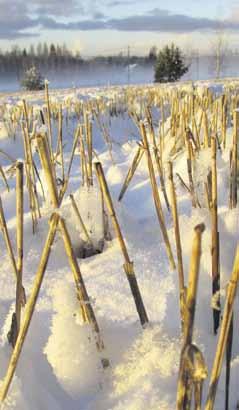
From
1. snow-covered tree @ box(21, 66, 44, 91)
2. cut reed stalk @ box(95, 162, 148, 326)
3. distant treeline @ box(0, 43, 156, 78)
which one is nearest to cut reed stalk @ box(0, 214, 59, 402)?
cut reed stalk @ box(95, 162, 148, 326)

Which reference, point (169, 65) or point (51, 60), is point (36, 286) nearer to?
point (169, 65)

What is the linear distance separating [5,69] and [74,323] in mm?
44697

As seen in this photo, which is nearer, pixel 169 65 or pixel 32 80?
pixel 32 80

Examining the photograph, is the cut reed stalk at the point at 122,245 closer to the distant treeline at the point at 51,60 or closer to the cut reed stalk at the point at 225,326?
the cut reed stalk at the point at 225,326

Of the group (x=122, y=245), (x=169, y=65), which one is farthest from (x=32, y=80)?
(x=122, y=245)

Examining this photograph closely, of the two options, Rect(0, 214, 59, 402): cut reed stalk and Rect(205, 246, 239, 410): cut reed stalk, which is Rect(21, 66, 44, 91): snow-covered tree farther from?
Rect(205, 246, 239, 410): cut reed stalk

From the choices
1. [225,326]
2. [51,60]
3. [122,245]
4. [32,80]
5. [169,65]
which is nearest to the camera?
[225,326]

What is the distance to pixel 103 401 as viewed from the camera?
65 centimetres

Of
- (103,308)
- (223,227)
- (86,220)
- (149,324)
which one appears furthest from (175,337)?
(86,220)

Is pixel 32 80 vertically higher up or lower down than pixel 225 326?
lower down

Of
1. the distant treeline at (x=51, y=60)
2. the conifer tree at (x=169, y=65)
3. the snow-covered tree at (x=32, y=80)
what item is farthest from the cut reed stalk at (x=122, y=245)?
the distant treeline at (x=51, y=60)

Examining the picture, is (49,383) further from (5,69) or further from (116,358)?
(5,69)

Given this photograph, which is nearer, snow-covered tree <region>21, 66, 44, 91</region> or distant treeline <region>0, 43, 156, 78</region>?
snow-covered tree <region>21, 66, 44, 91</region>

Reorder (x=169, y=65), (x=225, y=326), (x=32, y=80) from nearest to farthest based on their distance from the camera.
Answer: (x=225, y=326) → (x=32, y=80) → (x=169, y=65)
